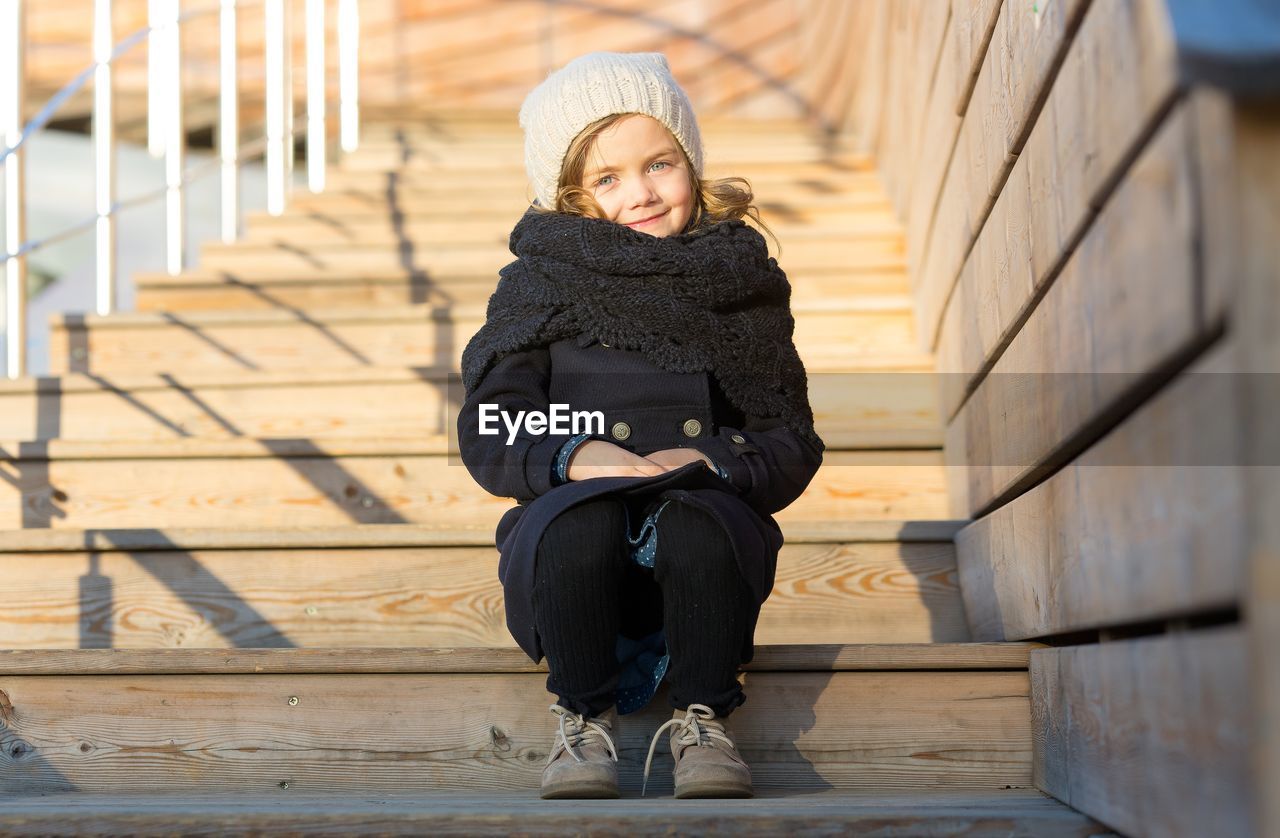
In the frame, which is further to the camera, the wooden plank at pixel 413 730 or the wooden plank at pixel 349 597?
the wooden plank at pixel 349 597

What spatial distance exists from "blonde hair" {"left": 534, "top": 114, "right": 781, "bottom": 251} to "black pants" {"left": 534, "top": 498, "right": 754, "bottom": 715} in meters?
0.43

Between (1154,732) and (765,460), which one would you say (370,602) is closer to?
(765,460)

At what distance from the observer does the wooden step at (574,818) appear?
1024 millimetres

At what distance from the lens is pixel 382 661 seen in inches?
53.5

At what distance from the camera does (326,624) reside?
169cm

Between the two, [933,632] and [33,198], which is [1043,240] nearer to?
[933,632]

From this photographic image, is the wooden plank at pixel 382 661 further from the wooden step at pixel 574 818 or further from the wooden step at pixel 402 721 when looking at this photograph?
the wooden step at pixel 574 818

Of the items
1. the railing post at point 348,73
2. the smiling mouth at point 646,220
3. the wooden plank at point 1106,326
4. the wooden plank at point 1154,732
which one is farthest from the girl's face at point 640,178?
the railing post at point 348,73

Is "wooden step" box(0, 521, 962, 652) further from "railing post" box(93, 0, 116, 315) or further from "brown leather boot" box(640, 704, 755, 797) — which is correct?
"railing post" box(93, 0, 116, 315)

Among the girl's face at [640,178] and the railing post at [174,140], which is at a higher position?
the railing post at [174,140]

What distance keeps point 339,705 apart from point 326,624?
0.34 metres

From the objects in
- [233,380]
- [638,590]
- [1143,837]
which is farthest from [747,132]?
[1143,837]

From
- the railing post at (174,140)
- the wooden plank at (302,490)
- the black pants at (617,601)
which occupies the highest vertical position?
the railing post at (174,140)

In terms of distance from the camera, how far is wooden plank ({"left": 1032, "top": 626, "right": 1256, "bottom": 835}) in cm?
73
